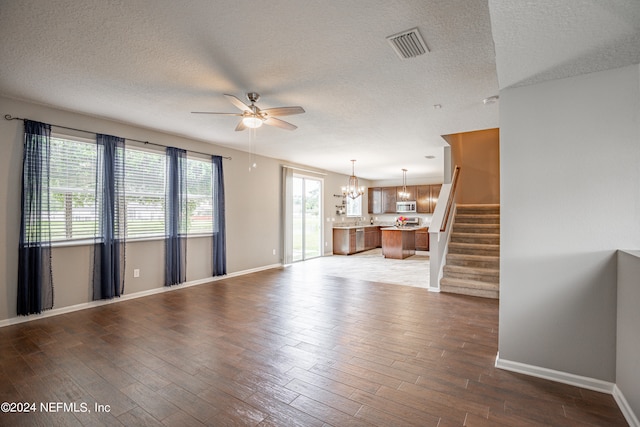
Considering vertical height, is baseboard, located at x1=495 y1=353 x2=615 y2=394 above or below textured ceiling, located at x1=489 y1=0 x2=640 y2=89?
below

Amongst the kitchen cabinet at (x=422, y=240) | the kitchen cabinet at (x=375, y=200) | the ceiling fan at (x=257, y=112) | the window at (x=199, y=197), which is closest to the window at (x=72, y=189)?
the window at (x=199, y=197)

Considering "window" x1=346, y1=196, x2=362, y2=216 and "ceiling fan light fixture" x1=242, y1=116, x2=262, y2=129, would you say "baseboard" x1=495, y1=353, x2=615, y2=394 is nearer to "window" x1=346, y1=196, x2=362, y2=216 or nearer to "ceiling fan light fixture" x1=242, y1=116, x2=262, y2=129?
"ceiling fan light fixture" x1=242, y1=116, x2=262, y2=129

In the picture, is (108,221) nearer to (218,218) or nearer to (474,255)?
(218,218)

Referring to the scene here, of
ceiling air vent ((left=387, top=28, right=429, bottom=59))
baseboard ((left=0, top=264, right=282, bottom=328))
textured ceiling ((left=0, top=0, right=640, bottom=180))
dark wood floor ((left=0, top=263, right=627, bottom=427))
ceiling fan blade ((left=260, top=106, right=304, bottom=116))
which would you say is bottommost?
dark wood floor ((left=0, top=263, right=627, bottom=427))

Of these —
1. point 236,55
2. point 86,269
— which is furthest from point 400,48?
point 86,269

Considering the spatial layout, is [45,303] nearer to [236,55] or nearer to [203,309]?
[203,309]

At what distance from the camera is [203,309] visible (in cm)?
395

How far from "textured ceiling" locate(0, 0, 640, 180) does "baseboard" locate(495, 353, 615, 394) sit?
7.57 feet

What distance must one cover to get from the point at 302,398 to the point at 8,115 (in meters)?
4.64

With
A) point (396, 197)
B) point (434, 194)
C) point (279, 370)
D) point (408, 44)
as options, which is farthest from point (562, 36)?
point (396, 197)

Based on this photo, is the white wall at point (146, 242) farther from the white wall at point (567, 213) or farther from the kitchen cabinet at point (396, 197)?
the kitchen cabinet at point (396, 197)

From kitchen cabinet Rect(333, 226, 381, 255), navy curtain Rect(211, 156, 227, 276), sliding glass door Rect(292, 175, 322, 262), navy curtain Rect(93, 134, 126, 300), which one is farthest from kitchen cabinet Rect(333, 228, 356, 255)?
navy curtain Rect(93, 134, 126, 300)

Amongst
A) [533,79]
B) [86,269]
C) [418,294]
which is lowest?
[418,294]

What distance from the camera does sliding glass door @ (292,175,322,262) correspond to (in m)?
8.10
